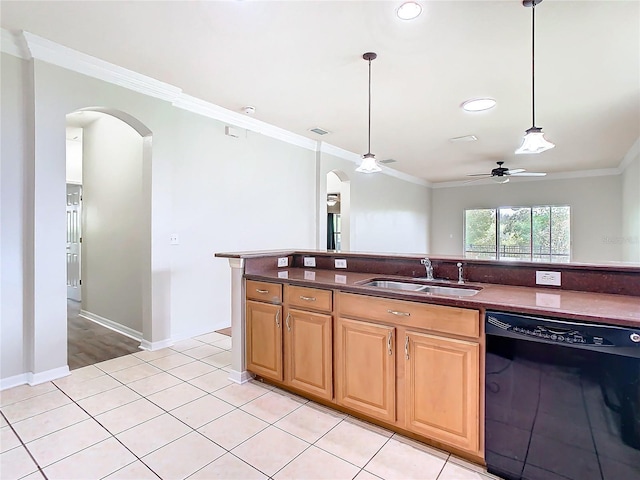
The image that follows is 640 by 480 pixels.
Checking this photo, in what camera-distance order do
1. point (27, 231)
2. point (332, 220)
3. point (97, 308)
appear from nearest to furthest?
point (27, 231)
point (97, 308)
point (332, 220)

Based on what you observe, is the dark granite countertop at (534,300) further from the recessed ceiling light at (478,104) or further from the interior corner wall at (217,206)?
the recessed ceiling light at (478,104)

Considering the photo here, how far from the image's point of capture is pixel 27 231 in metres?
2.73

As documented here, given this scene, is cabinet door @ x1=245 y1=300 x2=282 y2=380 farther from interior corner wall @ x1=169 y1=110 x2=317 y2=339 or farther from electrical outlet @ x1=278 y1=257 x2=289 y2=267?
interior corner wall @ x1=169 y1=110 x2=317 y2=339

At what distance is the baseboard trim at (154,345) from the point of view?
3541mm

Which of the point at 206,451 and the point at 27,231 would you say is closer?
the point at 206,451

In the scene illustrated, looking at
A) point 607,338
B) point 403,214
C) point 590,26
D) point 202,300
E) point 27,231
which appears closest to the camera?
point 607,338

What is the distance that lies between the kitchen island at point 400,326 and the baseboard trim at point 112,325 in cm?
179

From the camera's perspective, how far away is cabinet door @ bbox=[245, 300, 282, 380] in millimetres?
2598

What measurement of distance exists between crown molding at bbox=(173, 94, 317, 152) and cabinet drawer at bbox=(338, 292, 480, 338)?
2.97m

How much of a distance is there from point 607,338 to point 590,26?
2.32 m

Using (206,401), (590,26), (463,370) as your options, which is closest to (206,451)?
(206,401)

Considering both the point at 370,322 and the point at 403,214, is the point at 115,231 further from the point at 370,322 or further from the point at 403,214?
the point at 403,214

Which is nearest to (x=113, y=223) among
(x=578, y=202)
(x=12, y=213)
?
(x=12, y=213)

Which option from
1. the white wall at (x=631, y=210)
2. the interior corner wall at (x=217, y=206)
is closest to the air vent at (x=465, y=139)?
the interior corner wall at (x=217, y=206)
